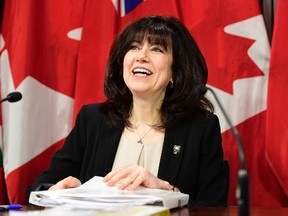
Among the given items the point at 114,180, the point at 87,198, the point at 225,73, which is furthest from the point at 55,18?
the point at 87,198

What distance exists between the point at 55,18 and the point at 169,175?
113cm

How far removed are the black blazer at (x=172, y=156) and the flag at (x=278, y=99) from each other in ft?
1.06

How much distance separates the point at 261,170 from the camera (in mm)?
2520

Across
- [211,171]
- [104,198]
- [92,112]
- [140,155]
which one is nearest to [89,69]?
[92,112]

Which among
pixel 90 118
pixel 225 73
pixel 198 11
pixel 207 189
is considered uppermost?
pixel 198 11

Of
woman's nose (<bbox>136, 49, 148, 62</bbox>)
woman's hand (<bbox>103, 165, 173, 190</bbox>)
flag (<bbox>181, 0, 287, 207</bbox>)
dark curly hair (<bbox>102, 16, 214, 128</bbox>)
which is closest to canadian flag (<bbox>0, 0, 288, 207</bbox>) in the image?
flag (<bbox>181, 0, 287, 207</bbox>)

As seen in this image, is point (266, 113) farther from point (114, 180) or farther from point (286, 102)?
point (114, 180)

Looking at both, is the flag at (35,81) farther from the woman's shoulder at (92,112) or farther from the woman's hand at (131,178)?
the woman's hand at (131,178)

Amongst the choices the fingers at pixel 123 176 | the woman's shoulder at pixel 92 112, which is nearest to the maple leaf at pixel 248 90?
the woman's shoulder at pixel 92 112

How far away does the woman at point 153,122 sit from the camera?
218 cm

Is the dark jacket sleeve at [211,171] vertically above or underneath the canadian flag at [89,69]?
underneath

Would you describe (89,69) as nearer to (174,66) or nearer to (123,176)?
(174,66)

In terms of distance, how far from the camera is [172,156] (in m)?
2.17

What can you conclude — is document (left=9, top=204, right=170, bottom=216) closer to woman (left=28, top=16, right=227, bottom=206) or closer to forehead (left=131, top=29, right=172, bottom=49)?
woman (left=28, top=16, right=227, bottom=206)
